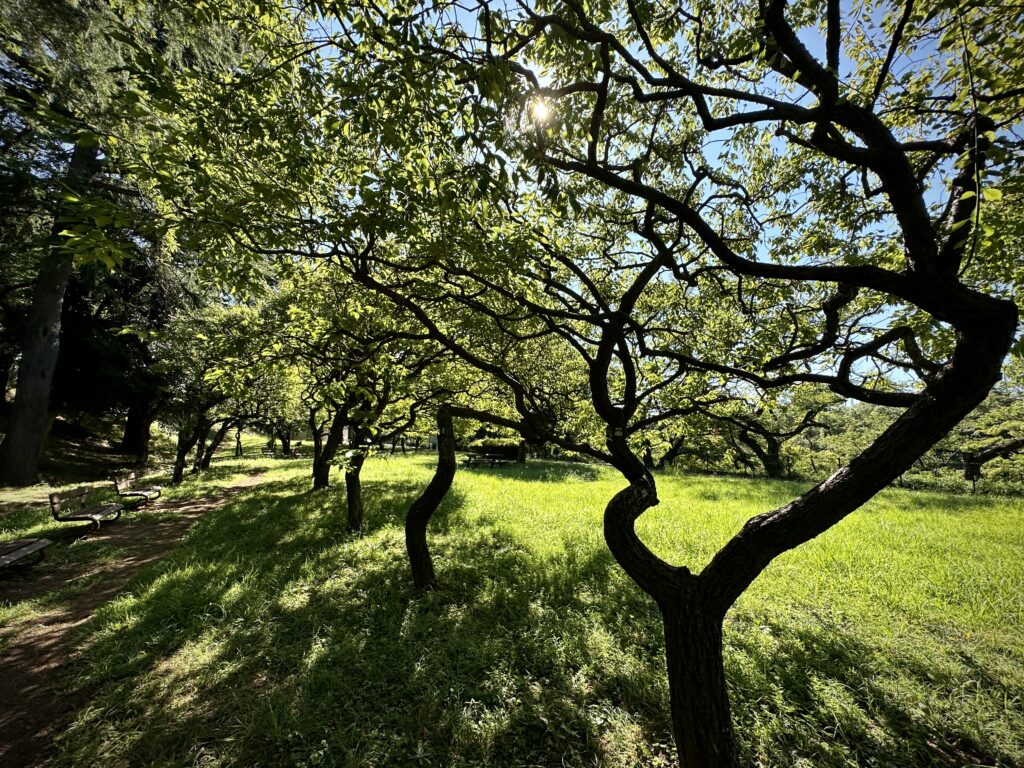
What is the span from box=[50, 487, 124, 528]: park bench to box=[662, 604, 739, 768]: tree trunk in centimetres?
1228

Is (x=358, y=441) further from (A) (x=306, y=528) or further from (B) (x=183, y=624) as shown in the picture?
(B) (x=183, y=624)

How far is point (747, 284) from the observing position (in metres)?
5.55

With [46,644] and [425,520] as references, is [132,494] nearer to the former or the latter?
[46,644]

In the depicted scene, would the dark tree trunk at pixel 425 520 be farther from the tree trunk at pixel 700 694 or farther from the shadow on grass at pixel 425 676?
the tree trunk at pixel 700 694

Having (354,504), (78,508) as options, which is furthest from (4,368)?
(354,504)

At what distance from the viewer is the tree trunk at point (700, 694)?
299 centimetres

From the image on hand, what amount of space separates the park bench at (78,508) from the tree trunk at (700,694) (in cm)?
1228

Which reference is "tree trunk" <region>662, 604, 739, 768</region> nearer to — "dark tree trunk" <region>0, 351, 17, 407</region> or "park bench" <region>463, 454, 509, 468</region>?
"park bench" <region>463, 454, 509, 468</region>

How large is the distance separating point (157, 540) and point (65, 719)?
253 inches

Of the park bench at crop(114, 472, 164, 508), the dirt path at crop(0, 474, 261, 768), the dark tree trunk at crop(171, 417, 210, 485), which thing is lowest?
the dirt path at crop(0, 474, 261, 768)

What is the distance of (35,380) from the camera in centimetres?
1298

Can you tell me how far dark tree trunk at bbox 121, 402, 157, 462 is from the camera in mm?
19797

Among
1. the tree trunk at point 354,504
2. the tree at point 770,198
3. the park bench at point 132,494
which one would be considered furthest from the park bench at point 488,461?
the tree at point 770,198

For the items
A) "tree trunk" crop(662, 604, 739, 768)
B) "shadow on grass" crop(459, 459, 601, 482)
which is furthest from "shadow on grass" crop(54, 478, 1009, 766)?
"shadow on grass" crop(459, 459, 601, 482)
